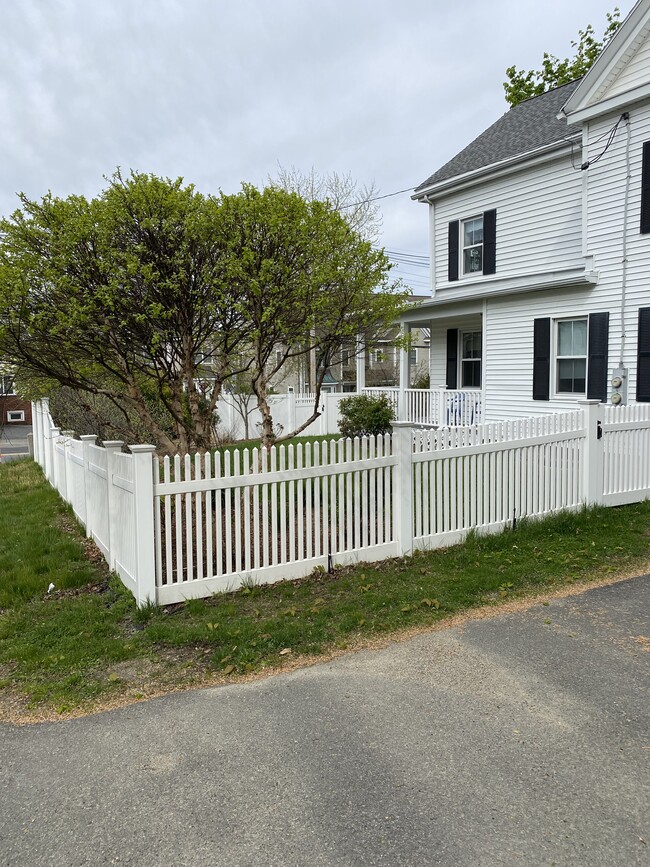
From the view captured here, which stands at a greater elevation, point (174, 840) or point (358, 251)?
point (358, 251)

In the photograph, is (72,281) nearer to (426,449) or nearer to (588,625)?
(426,449)

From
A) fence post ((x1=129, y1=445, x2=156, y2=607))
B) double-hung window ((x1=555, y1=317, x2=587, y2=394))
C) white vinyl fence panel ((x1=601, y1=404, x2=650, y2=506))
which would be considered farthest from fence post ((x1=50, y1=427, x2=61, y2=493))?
double-hung window ((x1=555, y1=317, x2=587, y2=394))

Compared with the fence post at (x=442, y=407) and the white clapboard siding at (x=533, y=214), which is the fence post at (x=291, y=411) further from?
→ the white clapboard siding at (x=533, y=214)

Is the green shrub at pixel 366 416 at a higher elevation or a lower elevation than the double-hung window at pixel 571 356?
lower

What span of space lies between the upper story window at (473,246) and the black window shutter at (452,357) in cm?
149

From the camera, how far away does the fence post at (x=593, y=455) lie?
23.2 feet

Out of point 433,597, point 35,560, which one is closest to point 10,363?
point 35,560

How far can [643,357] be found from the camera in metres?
10.2

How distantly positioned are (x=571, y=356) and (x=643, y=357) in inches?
62.5

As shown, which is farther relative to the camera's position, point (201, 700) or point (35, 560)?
point (35, 560)

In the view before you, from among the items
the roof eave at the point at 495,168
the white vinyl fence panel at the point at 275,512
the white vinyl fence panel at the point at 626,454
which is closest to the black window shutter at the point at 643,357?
the white vinyl fence panel at the point at 626,454

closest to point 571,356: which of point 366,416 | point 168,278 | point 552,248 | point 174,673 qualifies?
point 552,248

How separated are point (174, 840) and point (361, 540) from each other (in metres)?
3.72

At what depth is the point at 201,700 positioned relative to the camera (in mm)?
3391
